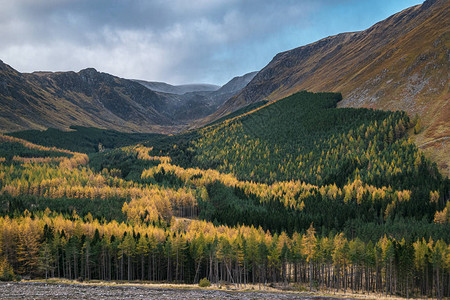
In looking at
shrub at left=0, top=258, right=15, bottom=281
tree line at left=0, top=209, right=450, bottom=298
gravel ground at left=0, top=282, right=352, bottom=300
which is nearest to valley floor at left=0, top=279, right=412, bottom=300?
gravel ground at left=0, top=282, right=352, bottom=300

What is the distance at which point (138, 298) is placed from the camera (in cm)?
6962

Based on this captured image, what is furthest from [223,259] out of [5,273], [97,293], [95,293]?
[5,273]

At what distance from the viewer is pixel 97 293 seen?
240ft

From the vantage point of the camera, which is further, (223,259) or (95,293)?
(223,259)

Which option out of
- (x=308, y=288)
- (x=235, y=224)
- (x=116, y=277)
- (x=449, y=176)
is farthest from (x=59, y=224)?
(x=449, y=176)

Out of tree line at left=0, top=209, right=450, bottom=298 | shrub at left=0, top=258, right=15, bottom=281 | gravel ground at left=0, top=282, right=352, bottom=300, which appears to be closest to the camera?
gravel ground at left=0, top=282, right=352, bottom=300

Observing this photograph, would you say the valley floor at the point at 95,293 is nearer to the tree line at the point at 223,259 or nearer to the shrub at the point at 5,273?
the shrub at the point at 5,273

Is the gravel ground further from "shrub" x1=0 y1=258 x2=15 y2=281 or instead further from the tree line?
the tree line

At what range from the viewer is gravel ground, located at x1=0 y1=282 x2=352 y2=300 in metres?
67.9

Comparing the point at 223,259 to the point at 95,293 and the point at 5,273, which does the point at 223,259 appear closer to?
the point at 95,293

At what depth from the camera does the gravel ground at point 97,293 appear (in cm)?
6788

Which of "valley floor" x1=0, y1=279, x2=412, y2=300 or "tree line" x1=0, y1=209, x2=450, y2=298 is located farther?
"tree line" x1=0, y1=209, x2=450, y2=298

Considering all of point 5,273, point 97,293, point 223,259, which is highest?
point 97,293

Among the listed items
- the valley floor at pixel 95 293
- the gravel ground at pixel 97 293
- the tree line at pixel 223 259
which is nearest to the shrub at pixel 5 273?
Answer: the tree line at pixel 223 259
